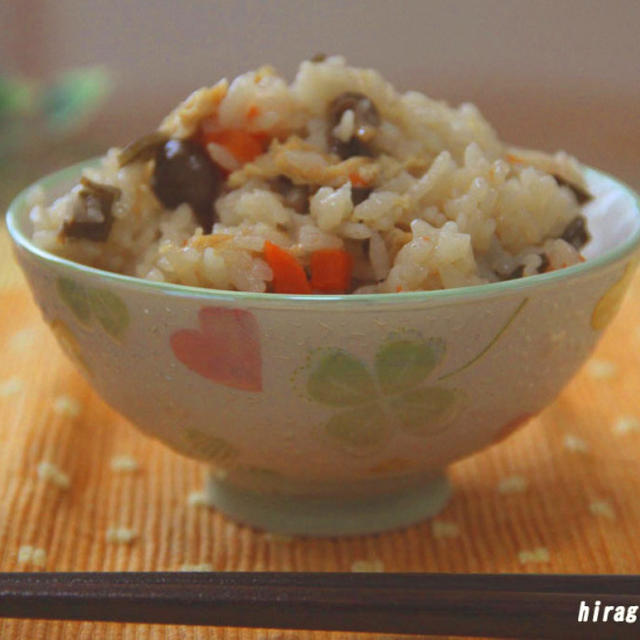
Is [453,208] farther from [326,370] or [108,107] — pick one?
[108,107]

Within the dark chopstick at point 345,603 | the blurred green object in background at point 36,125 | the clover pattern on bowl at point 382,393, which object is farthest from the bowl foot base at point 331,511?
the blurred green object in background at point 36,125

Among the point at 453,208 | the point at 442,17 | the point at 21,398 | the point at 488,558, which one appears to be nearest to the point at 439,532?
the point at 488,558

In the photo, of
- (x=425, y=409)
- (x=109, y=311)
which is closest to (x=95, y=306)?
(x=109, y=311)

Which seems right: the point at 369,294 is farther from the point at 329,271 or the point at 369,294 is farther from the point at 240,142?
the point at 240,142

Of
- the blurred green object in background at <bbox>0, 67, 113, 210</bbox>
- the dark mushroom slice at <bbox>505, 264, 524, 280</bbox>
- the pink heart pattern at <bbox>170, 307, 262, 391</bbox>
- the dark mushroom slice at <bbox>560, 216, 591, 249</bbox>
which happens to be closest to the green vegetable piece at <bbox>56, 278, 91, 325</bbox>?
the pink heart pattern at <bbox>170, 307, 262, 391</bbox>

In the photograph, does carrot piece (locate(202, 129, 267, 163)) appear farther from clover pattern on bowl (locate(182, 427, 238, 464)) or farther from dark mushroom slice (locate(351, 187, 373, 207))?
clover pattern on bowl (locate(182, 427, 238, 464))

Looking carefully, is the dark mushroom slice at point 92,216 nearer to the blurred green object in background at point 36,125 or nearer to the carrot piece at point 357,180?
the carrot piece at point 357,180
